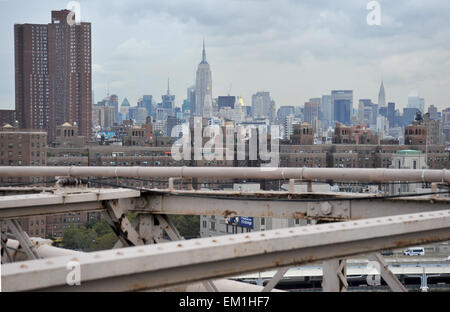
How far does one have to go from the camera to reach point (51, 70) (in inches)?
6471

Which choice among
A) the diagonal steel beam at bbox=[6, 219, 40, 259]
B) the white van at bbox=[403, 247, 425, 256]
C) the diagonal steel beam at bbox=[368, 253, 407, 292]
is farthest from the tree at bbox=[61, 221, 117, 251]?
A: the diagonal steel beam at bbox=[368, 253, 407, 292]

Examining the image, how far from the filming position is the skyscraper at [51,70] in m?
161

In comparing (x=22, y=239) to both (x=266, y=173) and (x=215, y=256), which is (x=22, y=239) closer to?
(x=266, y=173)

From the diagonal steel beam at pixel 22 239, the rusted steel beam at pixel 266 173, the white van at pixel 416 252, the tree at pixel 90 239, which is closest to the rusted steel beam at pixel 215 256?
the rusted steel beam at pixel 266 173

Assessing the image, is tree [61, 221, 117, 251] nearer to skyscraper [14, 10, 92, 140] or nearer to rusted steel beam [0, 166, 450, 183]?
rusted steel beam [0, 166, 450, 183]

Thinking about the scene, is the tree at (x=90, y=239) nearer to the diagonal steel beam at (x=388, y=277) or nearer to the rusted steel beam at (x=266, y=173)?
the rusted steel beam at (x=266, y=173)

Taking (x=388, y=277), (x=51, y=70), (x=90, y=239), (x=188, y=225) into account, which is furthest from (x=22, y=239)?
(x=51, y=70)

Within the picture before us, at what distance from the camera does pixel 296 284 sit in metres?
41.9

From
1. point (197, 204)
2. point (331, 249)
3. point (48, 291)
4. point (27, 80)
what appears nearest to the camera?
point (48, 291)

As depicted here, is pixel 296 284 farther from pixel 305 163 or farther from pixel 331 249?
pixel 305 163

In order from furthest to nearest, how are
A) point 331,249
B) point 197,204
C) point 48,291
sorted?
point 197,204 < point 331,249 < point 48,291

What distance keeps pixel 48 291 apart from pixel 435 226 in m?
2.53
